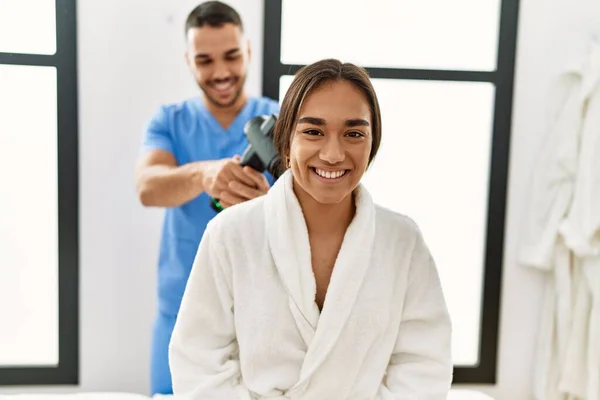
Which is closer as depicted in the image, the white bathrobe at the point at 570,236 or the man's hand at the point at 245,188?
the man's hand at the point at 245,188

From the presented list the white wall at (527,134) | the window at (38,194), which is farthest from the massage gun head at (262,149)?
the white wall at (527,134)

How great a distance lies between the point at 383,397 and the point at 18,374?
136 centimetres

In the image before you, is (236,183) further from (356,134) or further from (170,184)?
(356,134)

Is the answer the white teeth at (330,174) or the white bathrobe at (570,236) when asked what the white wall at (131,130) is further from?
the white teeth at (330,174)

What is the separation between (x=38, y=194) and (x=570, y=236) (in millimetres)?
1641

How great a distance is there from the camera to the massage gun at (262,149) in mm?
1387

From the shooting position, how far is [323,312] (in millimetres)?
1121

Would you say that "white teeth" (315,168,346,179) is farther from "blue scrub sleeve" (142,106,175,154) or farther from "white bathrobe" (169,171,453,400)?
"blue scrub sleeve" (142,106,175,154)

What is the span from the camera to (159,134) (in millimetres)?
1726

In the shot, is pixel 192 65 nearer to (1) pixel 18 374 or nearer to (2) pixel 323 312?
(2) pixel 323 312

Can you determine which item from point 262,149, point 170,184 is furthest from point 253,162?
point 170,184

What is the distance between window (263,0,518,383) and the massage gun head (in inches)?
23.8

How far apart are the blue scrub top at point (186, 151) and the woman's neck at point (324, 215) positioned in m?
0.56

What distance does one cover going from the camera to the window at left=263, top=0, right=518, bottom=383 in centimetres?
207
